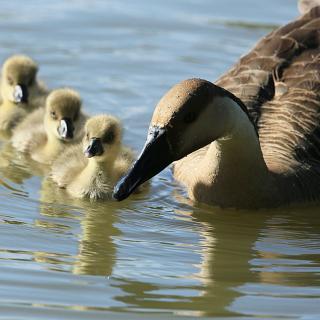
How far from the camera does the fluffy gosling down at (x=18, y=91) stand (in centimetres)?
1041

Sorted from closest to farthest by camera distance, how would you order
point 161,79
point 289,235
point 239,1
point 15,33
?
1. point 289,235
2. point 161,79
3. point 15,33
4. point 239,1

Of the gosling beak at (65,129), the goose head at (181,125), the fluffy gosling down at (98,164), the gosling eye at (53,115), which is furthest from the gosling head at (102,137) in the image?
the goose head at (181,125)

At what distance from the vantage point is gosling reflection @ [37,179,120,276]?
284 inches

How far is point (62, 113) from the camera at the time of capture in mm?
9500

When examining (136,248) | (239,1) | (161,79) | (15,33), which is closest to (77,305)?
(136,248)

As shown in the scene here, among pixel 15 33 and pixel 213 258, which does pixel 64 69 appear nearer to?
pixel 15 33

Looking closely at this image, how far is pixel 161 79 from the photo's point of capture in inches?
468

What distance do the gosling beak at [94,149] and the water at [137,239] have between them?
0.38m

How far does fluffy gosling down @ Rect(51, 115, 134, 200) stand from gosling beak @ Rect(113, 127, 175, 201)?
1.02 metres

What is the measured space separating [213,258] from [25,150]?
9.42ft

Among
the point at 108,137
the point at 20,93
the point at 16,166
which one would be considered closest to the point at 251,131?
the point at 108,137

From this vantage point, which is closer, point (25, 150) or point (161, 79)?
point (25, 150)

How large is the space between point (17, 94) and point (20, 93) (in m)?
0.03

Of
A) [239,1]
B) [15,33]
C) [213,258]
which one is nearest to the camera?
[213,258]
